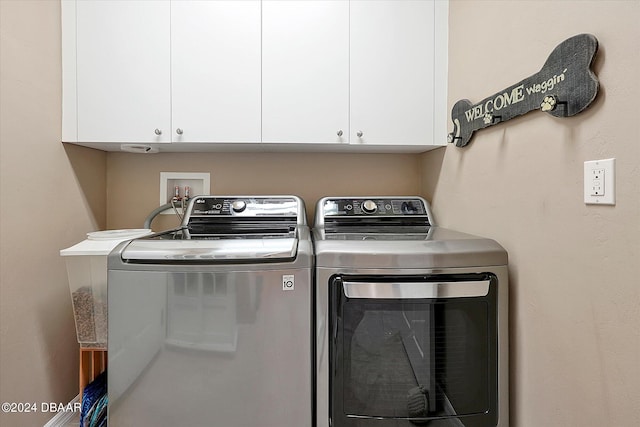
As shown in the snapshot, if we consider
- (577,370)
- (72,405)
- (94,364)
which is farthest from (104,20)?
(577,370)

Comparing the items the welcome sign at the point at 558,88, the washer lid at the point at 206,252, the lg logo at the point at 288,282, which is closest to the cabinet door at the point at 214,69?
the washer lid at the point at 206,252

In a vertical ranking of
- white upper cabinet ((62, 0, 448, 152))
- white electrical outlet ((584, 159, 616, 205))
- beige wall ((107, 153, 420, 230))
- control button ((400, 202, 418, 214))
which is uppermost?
white upper cabinet ((62, 0, 448, 152))

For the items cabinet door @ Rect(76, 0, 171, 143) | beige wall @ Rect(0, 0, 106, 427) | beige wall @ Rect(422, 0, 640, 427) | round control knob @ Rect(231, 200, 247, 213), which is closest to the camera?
beige wall @ Rect(422, 0, 640, 427)

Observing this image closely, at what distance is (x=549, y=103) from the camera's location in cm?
89

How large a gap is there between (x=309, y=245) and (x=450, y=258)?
481 millimetres

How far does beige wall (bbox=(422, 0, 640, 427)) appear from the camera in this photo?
0.74 metres

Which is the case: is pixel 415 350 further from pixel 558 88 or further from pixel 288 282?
pixel 558 88

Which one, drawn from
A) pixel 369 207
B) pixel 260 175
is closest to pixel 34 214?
pixel 260 175

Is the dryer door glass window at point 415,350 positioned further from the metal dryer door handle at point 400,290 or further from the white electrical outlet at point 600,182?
the white electrical outlet at point 600,182

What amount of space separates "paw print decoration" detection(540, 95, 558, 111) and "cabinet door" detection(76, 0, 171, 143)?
145 centimetres

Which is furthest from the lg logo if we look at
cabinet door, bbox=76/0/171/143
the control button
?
cabinet door, bbox=76/0/171/143

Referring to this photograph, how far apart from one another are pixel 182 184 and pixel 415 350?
1502 mm

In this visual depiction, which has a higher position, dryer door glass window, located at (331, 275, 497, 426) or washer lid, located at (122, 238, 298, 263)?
washer lid, located at (122, 238, 298, 263)

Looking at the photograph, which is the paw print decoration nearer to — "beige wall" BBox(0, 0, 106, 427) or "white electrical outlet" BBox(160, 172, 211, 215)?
"white electrical outlet" BBox(160, 172, 211, 215)
